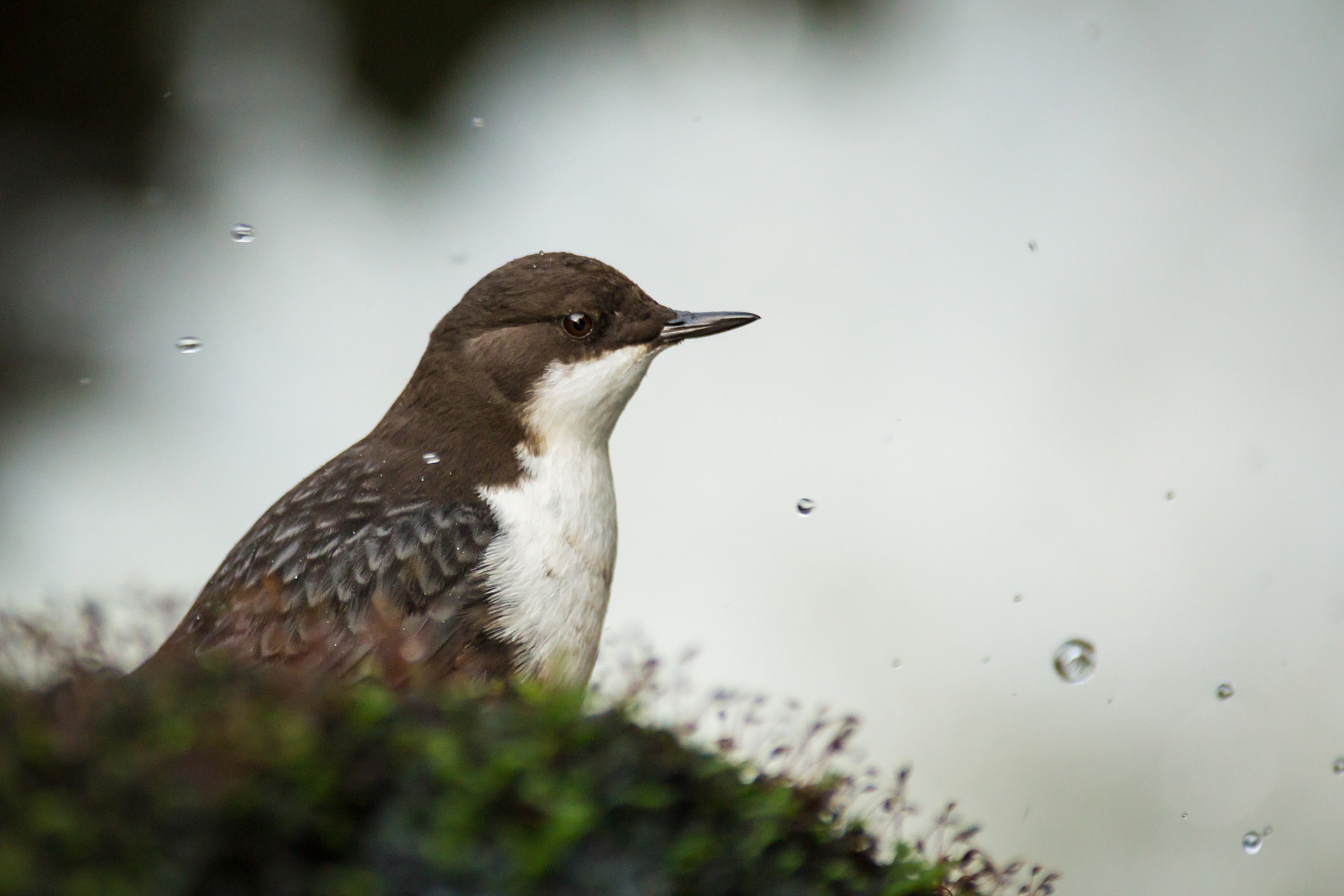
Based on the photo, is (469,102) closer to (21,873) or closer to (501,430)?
(501,430)

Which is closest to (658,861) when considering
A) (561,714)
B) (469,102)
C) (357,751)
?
(561,714)

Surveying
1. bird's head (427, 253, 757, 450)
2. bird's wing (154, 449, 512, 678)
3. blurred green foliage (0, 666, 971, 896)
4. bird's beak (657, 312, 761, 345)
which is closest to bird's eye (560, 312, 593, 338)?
bird's head (427, 253, 757, 450)

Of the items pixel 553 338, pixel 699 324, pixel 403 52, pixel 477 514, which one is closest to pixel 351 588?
pixel 477 514

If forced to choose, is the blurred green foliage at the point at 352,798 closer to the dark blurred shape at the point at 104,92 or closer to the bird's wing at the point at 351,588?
the bird's wing at the point at 351,588

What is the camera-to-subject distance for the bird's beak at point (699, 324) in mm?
3328

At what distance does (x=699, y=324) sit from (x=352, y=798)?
6.48ft

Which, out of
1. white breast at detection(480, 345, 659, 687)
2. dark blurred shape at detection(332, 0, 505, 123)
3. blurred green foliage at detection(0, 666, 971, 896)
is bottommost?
blurred green foliage at detection(0, 666, 971, 896)

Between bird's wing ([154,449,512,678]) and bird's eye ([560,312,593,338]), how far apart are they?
555 millimetres

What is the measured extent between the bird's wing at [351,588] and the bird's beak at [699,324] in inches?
29.3

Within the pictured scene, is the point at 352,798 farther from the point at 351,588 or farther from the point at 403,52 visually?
the point at 403,52

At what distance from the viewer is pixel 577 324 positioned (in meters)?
3.22

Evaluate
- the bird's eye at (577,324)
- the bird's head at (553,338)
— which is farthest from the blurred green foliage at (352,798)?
the bird's eye at (577,324)

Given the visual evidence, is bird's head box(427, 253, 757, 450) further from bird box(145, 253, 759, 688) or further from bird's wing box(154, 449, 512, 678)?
bird's wing box(154, 449, 512, 678)

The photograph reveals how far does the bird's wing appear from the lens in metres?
2.73
